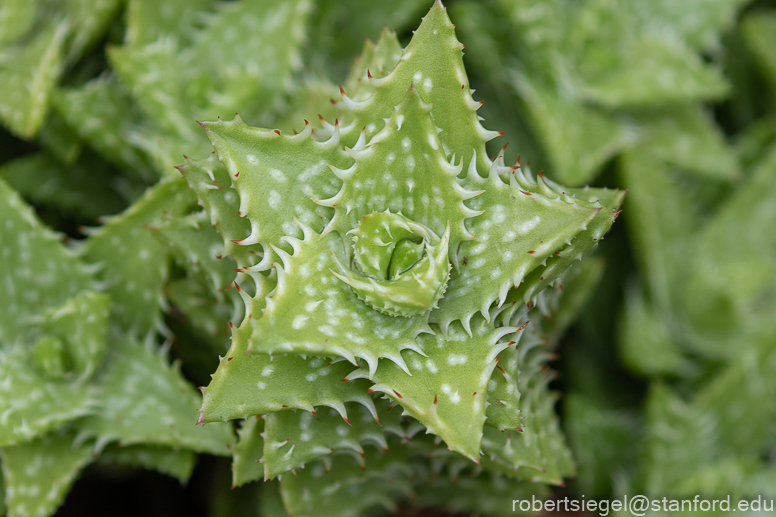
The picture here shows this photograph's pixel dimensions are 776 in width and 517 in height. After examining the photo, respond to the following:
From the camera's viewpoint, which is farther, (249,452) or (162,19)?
(162,19)

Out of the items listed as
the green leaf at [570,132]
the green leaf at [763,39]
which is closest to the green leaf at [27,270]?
the green leaf at [570,132]

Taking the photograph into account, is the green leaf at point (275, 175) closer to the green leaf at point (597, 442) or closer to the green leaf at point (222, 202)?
the green leaf at point (222, 202)

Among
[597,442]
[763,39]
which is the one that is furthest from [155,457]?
[763,39]

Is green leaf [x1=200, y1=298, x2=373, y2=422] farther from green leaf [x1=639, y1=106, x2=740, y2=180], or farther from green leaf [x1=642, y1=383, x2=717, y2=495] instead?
green leaf [x1=639, y1=106, x2=740, y2=180]

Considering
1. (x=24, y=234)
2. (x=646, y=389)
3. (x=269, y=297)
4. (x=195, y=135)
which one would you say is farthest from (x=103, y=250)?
(x=646, y=389)

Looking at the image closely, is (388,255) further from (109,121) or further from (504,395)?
(109,121)

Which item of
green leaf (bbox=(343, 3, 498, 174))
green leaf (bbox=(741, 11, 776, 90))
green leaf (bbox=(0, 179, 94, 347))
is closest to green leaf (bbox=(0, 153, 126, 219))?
green leaf (bbox=(0, 179, 94, 347))
